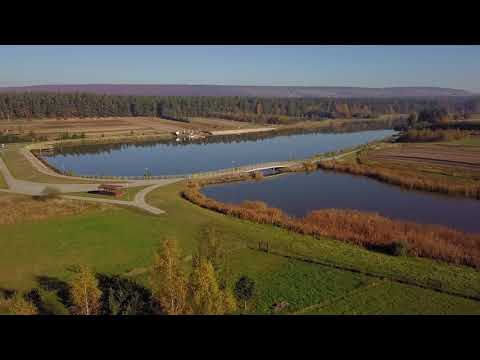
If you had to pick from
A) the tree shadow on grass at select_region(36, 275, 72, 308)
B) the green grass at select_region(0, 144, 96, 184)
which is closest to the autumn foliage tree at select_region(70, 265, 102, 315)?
the tree shadow on grass at select_region(36, 275, 72, 308)

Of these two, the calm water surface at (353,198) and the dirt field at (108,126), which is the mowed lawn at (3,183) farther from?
the dirt field at (108,126)

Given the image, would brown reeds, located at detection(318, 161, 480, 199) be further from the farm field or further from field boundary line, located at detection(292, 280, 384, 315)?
field boundary line, located at detection(292, 280, 384, 315)

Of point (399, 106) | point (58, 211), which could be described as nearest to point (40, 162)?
point (58, 211)

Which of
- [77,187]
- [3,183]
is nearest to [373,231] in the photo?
[77,187]
